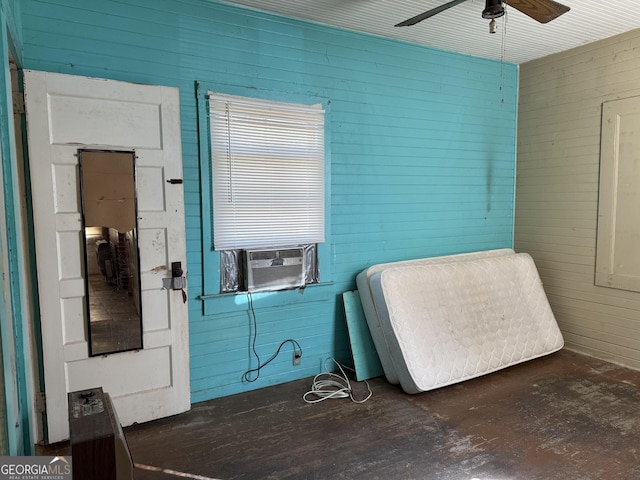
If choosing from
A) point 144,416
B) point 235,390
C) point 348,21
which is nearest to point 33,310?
point 144,416

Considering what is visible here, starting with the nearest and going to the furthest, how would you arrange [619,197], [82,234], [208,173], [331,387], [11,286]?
[11,286] → [82,234] → [208,173] → [331,387] → [619,197]

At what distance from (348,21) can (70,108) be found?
7.12 ft

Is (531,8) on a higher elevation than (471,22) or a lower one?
lower

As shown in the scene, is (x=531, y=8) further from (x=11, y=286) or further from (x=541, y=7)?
(x=11, y=286)

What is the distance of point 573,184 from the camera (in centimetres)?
427

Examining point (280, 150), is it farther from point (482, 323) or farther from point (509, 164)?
point (509, 164)

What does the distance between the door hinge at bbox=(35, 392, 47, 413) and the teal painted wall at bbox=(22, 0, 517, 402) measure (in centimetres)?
93

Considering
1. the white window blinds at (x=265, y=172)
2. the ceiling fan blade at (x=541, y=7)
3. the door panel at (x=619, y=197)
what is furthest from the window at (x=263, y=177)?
the door panel at (x=619, y=197)

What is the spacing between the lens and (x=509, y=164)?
4.75 meters

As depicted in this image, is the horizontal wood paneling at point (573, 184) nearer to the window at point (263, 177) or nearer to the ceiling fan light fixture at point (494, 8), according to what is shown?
the ceiling fan light fixture at point (494, 8)

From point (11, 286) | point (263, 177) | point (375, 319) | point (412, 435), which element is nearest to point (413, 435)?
point (412, 435)

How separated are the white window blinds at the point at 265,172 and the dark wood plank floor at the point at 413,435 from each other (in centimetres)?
127

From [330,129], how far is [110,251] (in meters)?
→ 1.94

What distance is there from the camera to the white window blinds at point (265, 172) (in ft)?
10.6
